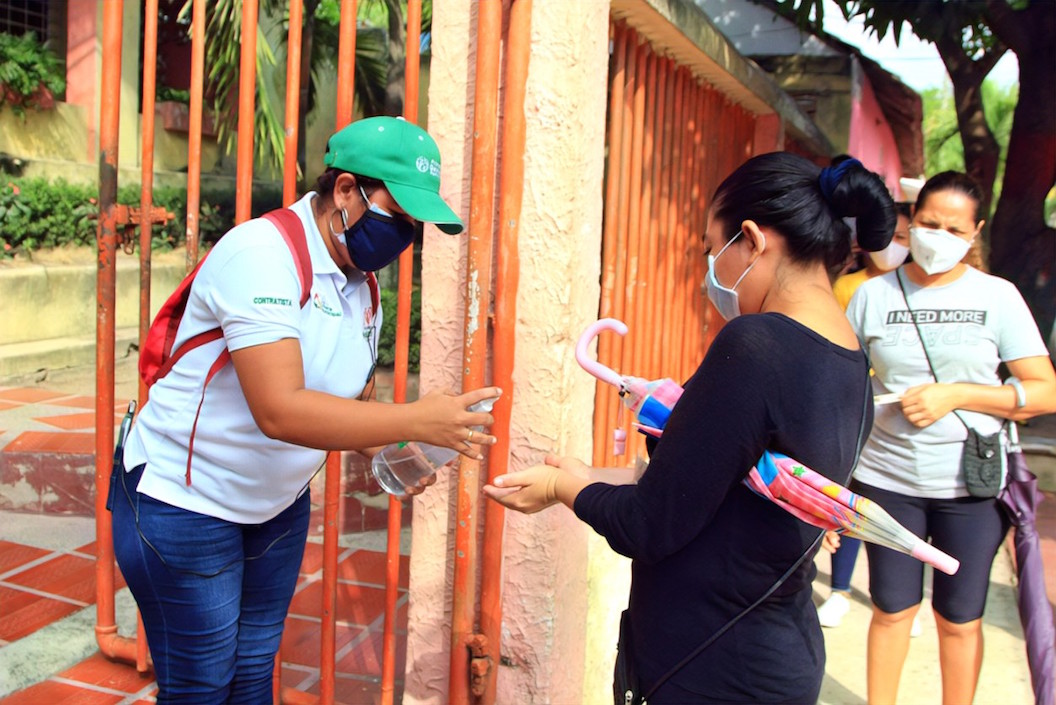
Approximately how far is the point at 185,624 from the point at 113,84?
1557mm

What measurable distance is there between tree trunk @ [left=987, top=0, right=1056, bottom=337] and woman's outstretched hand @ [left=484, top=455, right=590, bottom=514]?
691 cm

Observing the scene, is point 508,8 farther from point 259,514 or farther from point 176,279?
point 176,279

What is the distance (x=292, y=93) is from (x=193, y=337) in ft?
2.82

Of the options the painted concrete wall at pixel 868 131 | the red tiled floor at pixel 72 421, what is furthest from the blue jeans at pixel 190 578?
the painted concrete wall at pixel 868 131

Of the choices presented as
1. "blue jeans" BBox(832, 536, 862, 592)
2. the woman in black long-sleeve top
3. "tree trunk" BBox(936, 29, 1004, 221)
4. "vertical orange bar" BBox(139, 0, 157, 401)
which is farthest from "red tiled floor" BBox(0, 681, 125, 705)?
"tree trunk" BBox(936, 29, 1004, 221)

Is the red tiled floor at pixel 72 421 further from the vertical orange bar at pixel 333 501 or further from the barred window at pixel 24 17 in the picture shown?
the barred window at pixel 24 17

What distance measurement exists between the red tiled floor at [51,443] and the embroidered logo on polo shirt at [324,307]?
120 inches

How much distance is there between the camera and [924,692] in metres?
3.65

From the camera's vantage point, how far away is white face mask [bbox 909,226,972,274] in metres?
2.83

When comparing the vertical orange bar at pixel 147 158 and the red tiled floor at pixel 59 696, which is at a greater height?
the vertical orange bar at pixel 147 158

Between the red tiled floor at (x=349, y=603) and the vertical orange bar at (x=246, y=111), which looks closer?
the vertical orange bar at (x=246, y=111)

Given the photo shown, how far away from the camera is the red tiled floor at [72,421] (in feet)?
16.8

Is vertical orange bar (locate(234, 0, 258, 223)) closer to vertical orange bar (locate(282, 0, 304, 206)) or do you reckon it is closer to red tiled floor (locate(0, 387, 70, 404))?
vertical orange bar (locate(282, 0, 304, 206))

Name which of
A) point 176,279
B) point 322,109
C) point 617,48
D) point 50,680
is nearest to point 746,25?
point 322,109
